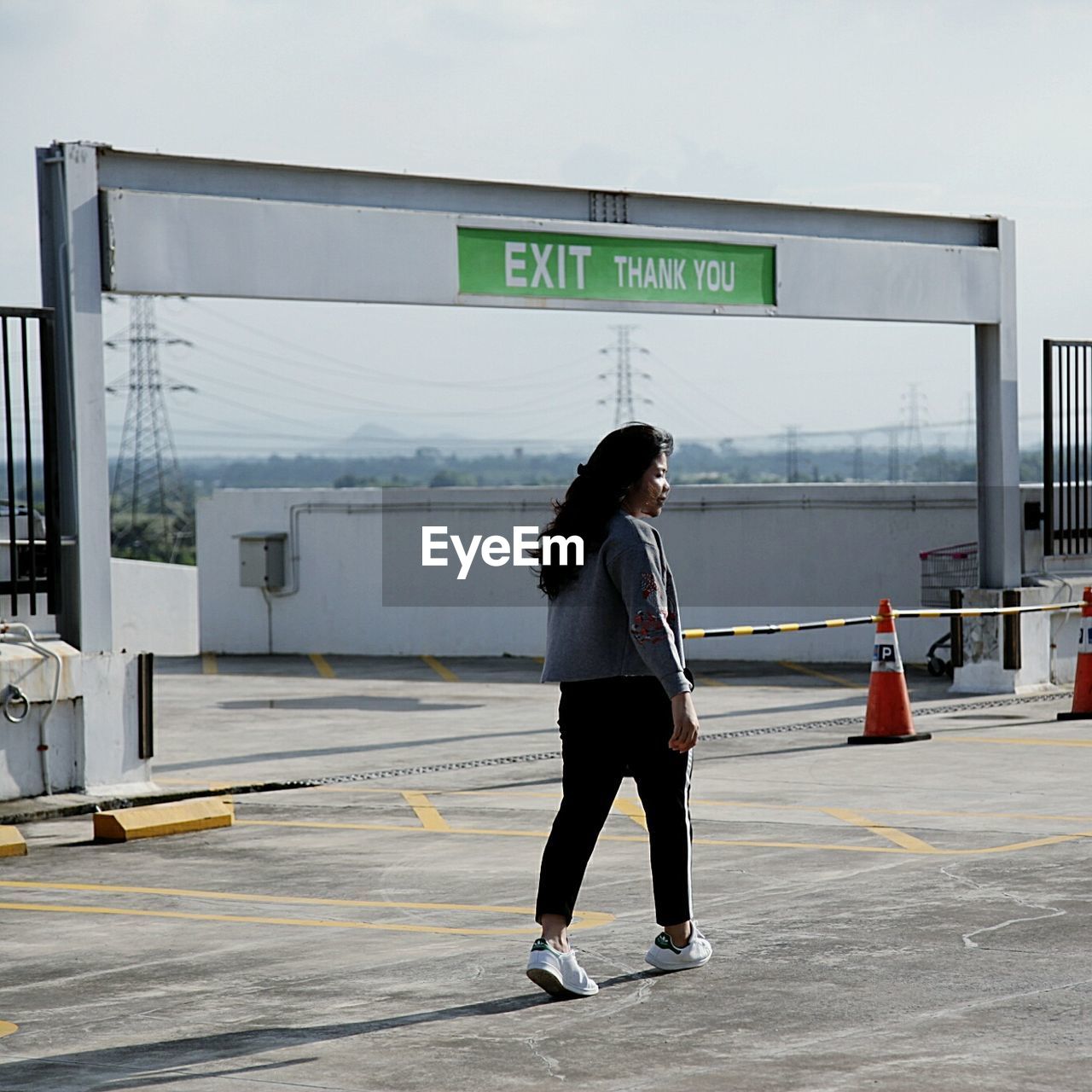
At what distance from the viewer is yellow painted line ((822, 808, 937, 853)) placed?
8969 millimetres

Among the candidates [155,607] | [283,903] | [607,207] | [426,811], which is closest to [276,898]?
[283,903]

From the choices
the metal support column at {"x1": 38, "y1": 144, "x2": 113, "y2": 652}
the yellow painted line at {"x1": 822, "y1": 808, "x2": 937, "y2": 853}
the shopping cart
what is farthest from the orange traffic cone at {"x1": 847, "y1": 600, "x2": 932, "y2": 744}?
the shopping cart

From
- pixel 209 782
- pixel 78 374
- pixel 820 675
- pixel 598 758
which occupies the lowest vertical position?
pixel 820 675

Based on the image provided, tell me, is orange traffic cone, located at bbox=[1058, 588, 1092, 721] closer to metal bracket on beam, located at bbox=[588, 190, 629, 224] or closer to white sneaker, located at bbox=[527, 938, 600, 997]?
metal bracket on beam, located at bbox=[588, 190, 629, 224]

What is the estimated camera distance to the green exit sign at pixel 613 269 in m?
13.5

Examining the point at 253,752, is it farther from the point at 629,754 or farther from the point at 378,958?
the point at 629,754

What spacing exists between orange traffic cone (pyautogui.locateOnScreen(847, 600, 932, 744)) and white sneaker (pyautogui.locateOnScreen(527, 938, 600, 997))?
7.79m

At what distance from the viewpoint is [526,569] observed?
2272 centimetres

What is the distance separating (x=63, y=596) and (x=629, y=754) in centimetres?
616

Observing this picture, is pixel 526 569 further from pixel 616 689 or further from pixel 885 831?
pixel 616 689

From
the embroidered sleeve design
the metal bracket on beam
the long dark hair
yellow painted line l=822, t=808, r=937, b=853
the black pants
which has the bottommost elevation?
yellow painted line l=822, t=808, r=937, b=853

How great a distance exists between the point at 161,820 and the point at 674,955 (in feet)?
14.8

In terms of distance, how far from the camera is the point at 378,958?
267 inches

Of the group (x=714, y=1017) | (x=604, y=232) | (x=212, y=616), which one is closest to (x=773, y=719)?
(x=604, y=232)
